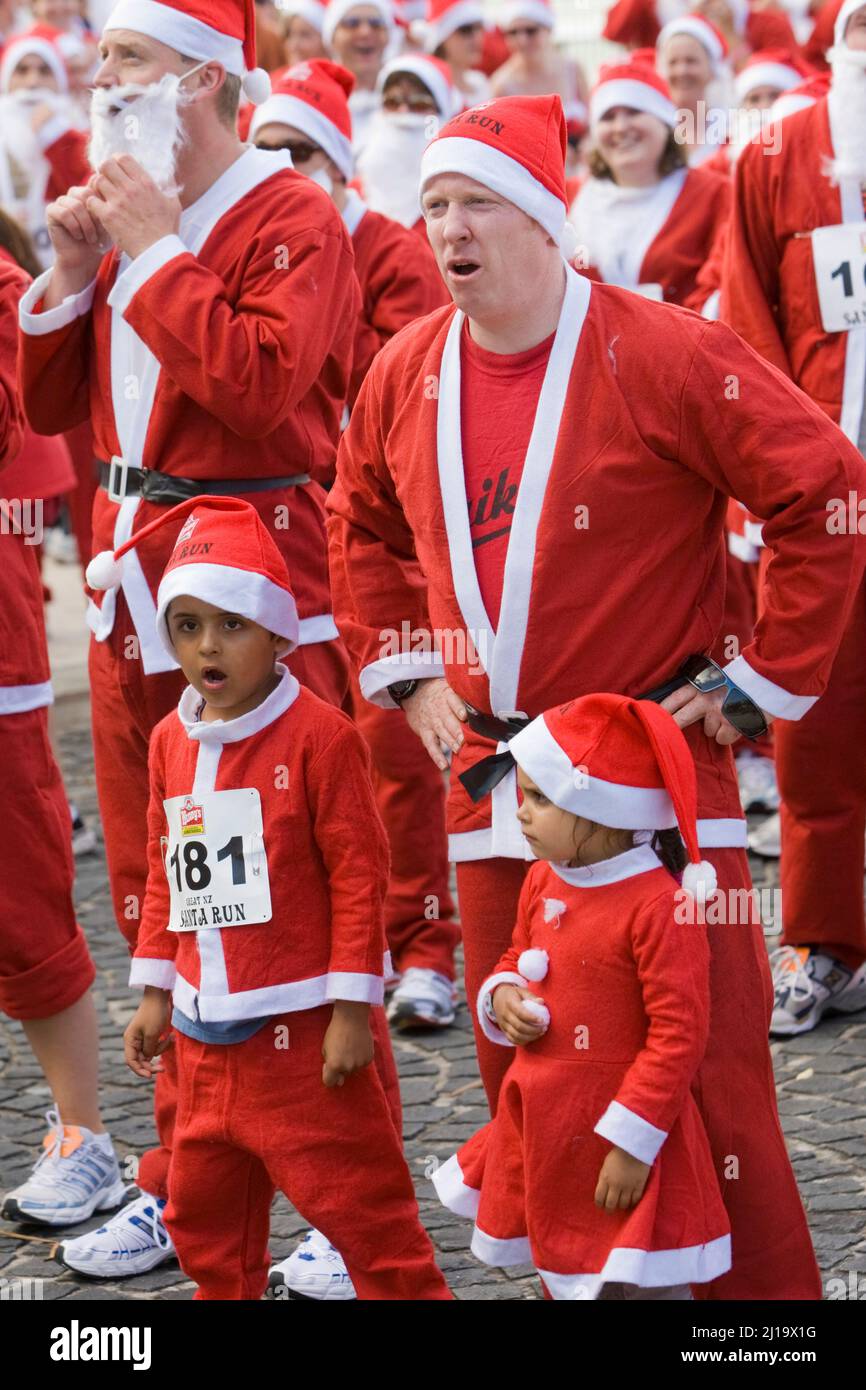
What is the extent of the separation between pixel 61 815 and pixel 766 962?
1830mm

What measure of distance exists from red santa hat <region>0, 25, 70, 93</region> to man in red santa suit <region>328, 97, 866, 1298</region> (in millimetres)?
8834

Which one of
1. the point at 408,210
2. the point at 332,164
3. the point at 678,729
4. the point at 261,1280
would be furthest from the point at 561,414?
the point at 408,210

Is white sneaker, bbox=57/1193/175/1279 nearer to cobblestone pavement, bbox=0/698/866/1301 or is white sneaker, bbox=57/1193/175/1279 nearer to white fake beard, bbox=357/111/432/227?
cobblestone pavement, bbox=0/698/866/1301

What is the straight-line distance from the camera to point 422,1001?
5.88m

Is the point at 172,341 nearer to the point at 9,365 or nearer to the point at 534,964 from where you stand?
the point at 9,365

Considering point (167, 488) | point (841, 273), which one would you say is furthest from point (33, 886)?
point (841, 273)

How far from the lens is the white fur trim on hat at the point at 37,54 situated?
39.0ft

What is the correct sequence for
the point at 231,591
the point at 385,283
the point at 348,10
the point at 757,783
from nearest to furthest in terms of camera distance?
the point at 231,591 → the point at 385,283 → the point at 757,783 → the point at 348,10

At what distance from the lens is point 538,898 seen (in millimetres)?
3543

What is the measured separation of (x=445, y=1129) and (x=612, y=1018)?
1.85 m

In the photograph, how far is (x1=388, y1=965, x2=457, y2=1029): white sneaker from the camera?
19.2 ft

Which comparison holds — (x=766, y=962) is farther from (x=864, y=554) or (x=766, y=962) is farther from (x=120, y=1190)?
(x=120, y=1190)

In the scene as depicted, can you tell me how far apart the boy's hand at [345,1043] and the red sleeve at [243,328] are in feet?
3.81

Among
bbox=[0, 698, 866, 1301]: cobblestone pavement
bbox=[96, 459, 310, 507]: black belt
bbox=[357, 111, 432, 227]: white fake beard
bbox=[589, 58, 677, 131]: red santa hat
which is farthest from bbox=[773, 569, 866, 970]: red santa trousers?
bbox=[589, 58, 677, 131]: red santa hat
